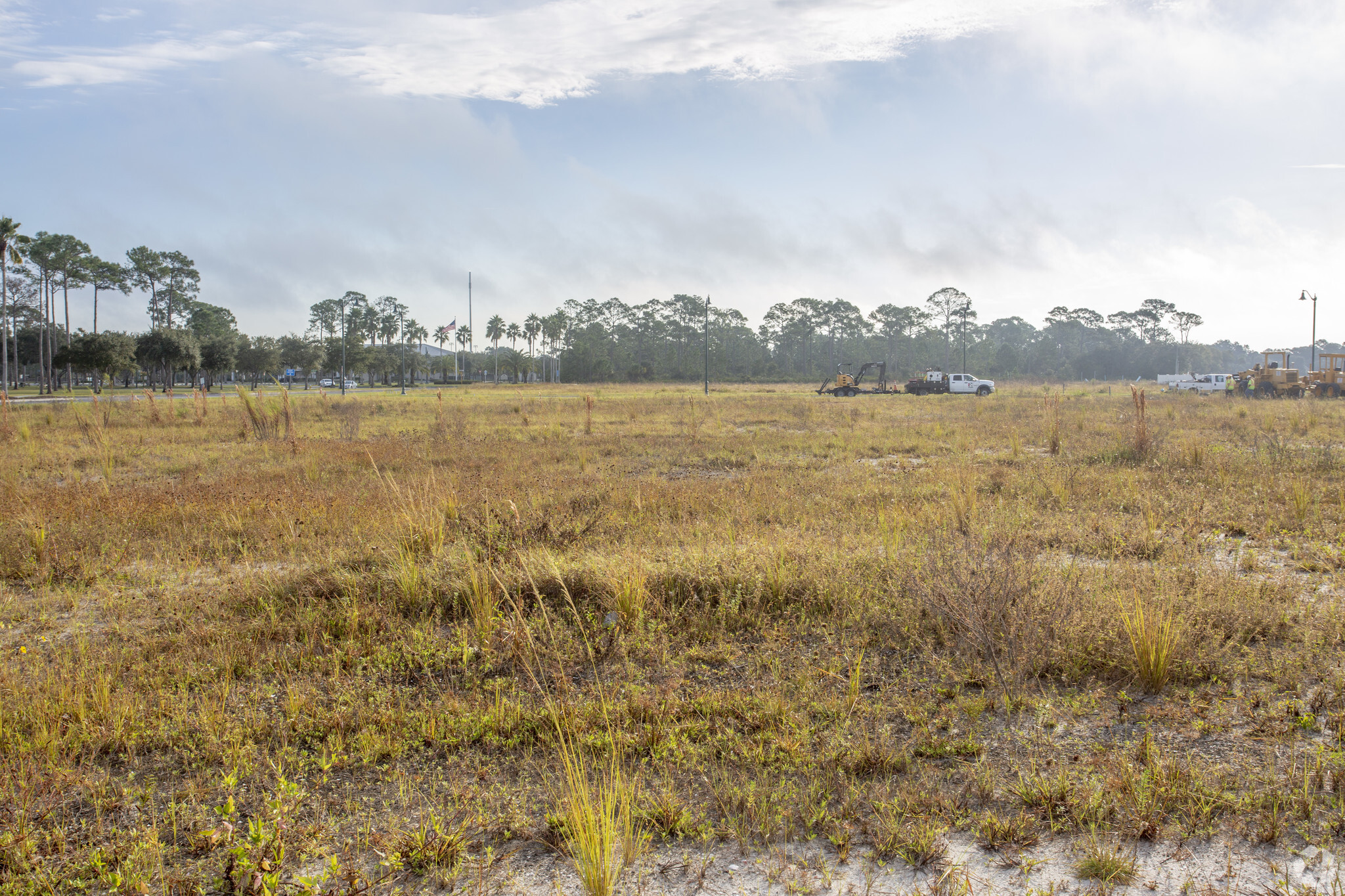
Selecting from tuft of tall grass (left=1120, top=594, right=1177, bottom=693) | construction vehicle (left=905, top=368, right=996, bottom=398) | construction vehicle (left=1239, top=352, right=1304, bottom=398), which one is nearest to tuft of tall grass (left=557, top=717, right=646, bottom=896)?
tuft of tall grass (left=1120, top=594, right=1177, bottom=693)

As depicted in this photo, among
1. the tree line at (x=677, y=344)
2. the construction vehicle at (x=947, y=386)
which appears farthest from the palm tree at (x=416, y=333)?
the construction vehicle at (x=947, y=386)

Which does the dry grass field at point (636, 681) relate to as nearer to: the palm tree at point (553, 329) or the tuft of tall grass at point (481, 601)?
the tuft of tall grass at point (481, 601)

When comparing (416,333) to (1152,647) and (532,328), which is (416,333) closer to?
(532,328)

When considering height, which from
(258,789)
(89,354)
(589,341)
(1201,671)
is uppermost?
(589,341)

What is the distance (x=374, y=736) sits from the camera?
Answer: 3531 mm

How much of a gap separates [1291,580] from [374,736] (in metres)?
6.73

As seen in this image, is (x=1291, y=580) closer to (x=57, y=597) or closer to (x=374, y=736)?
(x=374, y=736)

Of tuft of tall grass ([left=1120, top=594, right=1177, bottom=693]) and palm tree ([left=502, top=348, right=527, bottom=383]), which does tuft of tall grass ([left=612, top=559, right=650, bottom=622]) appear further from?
palm tree ([left=502, top=348, right=527, bottom=383])

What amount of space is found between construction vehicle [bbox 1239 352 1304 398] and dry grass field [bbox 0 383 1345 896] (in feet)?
129

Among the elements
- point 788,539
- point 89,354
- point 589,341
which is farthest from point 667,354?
point 788,539

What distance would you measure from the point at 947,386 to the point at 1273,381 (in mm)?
17737

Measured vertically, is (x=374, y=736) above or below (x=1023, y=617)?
below

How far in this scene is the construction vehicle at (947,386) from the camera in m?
50.4

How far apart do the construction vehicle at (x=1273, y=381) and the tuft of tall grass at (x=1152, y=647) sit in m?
44.8
